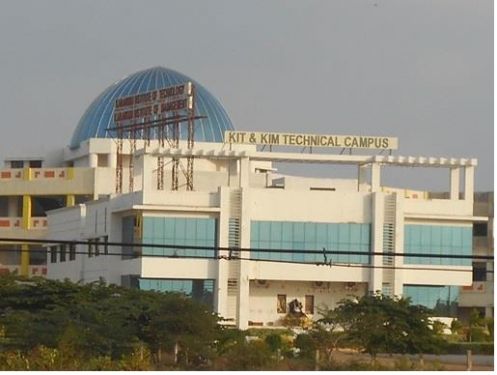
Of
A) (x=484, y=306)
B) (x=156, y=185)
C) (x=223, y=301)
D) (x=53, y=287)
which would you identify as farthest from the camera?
(x=484, y=306)

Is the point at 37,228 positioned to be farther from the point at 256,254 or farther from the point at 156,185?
the point at 256,254

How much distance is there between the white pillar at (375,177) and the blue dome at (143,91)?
14.4 metres

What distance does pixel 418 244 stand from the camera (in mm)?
68062

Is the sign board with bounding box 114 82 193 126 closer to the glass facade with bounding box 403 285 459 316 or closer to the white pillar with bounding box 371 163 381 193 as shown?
the white pillar with bounding box 371 163 381 193

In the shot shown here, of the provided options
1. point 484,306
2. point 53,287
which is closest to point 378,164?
point 484,306

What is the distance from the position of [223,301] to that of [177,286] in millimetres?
2164

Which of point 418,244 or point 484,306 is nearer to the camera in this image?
point 418,244

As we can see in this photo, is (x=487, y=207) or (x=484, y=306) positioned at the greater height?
(x=487, y=207)

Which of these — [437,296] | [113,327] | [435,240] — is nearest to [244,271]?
[435,240]

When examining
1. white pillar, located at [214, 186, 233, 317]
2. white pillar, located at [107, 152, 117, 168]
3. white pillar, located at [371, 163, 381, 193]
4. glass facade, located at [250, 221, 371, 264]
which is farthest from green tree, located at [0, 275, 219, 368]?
white pillar, located at [107, 152, 117, 168]

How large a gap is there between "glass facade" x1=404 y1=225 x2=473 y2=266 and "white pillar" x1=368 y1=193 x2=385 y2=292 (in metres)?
1.27

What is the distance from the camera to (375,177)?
224ft

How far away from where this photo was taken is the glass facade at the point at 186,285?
2601 inches

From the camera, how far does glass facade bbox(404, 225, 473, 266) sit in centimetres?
6800
